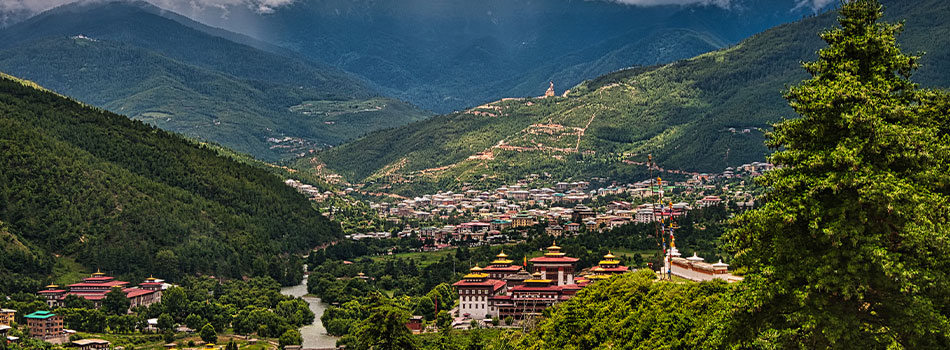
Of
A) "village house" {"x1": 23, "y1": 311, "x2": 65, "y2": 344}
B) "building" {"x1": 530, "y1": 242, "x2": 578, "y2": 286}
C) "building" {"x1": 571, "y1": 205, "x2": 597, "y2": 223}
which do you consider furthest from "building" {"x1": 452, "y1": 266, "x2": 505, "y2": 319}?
"building" {"x1": 571, "y1": 205, "x2": 597, "y2": 223}

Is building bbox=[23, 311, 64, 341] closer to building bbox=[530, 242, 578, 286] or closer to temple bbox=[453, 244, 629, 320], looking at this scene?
temple bbox=[453, 244, 629, 320]

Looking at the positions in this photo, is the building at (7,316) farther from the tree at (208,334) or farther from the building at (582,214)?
the building at (582,214)

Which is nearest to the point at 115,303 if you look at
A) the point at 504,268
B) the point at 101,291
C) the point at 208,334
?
the point at 101,291

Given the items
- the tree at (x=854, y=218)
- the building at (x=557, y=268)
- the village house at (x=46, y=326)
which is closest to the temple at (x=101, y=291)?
the village house at (x=46, y=326)

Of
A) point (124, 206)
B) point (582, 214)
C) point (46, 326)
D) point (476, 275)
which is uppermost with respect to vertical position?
point (582, 214)

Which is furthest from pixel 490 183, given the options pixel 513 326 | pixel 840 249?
pixel 840 249

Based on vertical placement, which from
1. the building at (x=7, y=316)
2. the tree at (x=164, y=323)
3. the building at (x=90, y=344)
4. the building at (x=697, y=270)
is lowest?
the building at (x=90, y=344)

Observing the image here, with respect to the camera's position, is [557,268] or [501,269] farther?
[501,269]

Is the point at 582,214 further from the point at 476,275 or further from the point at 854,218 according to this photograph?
the point at 854,218
